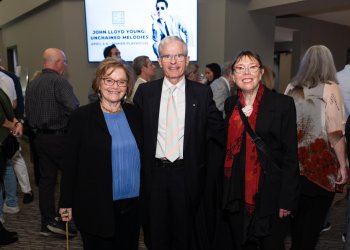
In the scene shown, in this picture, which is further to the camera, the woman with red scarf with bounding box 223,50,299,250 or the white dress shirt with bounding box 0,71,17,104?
the white dress shirt with bounding box 0,71,17,104

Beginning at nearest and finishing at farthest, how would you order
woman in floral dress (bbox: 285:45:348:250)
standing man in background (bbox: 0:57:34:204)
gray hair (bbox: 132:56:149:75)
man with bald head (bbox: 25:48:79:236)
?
woman in floral dress (bbox: 285:45:348:250) → man with bald head (bbox: 25:48:79:236) → gray hair (bbox: 132:56:149:75) → standing man in background (bbox: 0:57:34:204)

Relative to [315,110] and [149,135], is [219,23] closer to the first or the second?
[315,110]

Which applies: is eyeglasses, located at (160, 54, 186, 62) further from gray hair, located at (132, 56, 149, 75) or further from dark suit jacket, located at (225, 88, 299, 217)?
gray hair, located at (132, 56, 149, 75)

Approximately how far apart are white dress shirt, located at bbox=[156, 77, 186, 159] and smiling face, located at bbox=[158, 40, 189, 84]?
79 millimetres

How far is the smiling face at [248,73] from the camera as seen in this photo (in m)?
1.94

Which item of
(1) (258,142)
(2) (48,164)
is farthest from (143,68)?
(1) (258,142)

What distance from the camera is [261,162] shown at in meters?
1.91

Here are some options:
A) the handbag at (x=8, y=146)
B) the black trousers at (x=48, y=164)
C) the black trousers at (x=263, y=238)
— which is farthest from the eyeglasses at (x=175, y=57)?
the handbag at (x=8, y=146)

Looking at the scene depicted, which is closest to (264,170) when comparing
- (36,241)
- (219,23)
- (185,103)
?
(185,103)

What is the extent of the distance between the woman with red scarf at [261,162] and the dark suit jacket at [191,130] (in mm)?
166

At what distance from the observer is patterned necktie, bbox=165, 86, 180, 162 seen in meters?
2.05

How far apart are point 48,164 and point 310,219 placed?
2.33m

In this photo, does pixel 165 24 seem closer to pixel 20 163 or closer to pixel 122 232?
pixel 20 163

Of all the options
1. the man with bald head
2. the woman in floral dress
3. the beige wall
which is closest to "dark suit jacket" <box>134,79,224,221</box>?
the woman in floral dress
